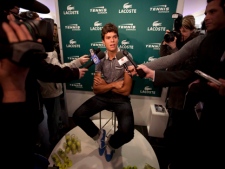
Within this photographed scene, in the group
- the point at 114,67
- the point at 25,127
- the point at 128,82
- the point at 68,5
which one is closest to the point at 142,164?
the point at 128,82

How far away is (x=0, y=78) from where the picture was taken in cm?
59

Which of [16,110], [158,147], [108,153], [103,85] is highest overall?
[16,110]

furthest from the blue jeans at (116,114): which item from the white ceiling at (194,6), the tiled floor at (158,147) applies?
the white ceiling at (194,6)

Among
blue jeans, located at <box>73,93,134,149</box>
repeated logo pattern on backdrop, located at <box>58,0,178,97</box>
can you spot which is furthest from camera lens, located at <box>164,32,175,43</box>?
blue jeans, located at <box>73,93,134,149</box>

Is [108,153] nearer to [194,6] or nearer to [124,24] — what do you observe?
[124,24]

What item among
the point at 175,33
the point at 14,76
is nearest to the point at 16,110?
the point at 14,76

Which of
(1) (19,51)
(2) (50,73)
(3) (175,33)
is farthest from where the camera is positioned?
(3) (175,33)

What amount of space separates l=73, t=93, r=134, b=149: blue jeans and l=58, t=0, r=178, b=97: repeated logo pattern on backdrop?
2.47 ft

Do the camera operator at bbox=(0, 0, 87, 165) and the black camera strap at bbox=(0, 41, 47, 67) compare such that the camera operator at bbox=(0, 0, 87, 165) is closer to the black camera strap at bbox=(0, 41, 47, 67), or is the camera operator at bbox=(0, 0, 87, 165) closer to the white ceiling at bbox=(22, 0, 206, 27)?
the black camera strap at bbox=(0, 41, 47, 67)

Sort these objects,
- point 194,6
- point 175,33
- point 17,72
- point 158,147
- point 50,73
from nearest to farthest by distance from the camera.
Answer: point 17,72 → point 50,73 → point 175,33 → point 158,147 → point 194,6

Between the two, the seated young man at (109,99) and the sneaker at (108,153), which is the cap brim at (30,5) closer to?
the seated young man at (109,99)

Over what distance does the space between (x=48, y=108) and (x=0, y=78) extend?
1.47 m

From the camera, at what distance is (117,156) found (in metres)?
1.93

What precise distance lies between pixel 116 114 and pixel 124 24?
130cm
